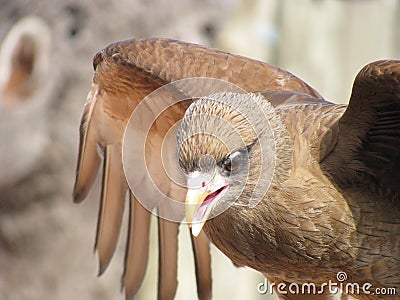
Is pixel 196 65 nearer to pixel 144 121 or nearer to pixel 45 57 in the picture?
pixel 144 121

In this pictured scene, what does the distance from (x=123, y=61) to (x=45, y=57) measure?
1.37 metres

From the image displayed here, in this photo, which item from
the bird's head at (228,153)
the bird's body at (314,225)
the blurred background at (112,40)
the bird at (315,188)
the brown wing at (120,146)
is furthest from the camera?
the blurred background at (112,40)

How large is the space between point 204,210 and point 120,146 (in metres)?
1.34

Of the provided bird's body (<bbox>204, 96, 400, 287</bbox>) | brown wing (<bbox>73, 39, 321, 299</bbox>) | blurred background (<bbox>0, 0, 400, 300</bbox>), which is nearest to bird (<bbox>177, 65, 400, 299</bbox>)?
bird's body (<bbox>204, 96, 400, 287</bbox>)

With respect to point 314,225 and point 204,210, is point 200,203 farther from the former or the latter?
point 314,225

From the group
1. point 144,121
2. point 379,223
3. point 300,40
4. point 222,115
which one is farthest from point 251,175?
point 300,40

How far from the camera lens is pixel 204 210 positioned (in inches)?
94.7

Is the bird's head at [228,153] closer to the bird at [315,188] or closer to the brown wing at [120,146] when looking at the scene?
the bird at [315,188]

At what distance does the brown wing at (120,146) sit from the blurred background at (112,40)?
857mm

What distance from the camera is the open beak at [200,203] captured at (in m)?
2.38

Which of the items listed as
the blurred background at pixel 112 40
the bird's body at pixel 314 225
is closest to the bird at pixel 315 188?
the bird's body at pixel 314 225

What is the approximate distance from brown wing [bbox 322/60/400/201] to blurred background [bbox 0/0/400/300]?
1.94 m

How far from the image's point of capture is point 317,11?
15.0ft

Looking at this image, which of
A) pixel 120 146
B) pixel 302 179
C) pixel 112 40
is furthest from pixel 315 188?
pixel 112 40
